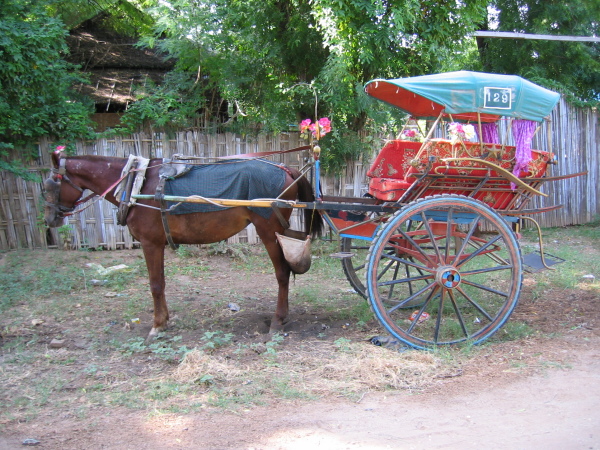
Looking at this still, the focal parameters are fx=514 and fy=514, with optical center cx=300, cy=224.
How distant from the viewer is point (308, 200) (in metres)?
5.66

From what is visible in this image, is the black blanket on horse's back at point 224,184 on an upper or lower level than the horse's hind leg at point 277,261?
upper

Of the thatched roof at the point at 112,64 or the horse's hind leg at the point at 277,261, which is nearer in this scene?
the horse's hind leg at the point at 277,261

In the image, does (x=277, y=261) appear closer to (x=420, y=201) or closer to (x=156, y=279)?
(x=156, y=279)

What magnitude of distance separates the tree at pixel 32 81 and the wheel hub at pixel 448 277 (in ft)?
21.5

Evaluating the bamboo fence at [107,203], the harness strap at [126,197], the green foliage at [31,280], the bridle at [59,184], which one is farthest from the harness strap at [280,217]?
the green foliage at [31,280]

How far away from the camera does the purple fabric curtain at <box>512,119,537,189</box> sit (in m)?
4.75

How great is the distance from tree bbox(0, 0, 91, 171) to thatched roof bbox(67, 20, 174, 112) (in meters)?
1.22

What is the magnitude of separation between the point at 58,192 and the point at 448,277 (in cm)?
397

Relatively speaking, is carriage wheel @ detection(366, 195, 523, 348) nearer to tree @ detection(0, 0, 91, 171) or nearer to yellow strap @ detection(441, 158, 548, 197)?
yellow strap @ detection(441, 158, 548, 197)

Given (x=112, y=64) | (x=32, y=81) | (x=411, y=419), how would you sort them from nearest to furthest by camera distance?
(x=411, y=419) < (x=32, y=81) < (x=112, y=64)

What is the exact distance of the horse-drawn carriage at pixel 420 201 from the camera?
14.9 feet

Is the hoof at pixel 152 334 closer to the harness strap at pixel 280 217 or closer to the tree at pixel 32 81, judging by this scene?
the harness strap at pixel 280 217

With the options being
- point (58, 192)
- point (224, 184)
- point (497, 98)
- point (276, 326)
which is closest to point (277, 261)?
point (276, 326)

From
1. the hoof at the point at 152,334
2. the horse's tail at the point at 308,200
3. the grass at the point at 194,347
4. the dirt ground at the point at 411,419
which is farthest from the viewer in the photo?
the horse's tail at the point at 308,200
